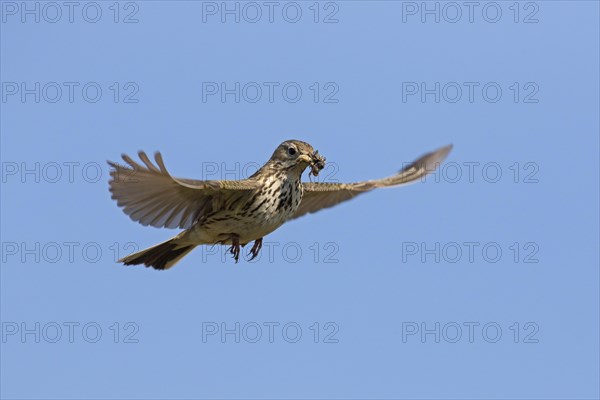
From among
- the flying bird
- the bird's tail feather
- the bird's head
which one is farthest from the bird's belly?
the bird's tail feather

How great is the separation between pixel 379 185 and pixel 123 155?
4369 mm

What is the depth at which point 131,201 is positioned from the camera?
1238 cm

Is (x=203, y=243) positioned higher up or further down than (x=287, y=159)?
further down

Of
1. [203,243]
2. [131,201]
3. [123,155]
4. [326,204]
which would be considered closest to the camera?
[123,155]

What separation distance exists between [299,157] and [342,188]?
160 centimetres

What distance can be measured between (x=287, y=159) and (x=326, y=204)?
6.03 feet

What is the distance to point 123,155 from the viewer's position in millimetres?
11234

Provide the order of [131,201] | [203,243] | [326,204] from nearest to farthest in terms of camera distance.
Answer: [131,201] → [203,243] → [326,204]

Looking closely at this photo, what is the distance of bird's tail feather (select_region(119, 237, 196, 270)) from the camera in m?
13.8

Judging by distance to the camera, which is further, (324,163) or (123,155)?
(324,163)

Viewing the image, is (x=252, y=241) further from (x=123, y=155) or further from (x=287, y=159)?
(x=123, y=155)

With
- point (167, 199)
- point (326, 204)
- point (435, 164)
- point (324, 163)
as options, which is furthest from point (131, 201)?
point (435, 164)

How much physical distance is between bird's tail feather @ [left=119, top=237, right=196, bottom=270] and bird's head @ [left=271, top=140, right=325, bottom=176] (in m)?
1.74

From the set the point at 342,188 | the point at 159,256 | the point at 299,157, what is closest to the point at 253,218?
the point at 299,157
